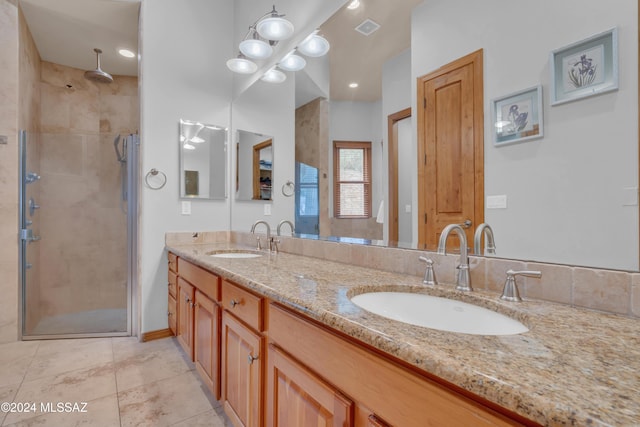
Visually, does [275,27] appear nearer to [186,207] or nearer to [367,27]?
[367,27]

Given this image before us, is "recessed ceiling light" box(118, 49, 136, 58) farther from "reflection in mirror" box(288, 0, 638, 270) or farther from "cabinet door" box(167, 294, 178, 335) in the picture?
"reflection in mirror" box(288, 0, 638, 270)

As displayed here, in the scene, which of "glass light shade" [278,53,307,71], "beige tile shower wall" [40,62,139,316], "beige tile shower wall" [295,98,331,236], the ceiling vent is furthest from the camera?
"beige tile shower wall" [40,62,139,316]

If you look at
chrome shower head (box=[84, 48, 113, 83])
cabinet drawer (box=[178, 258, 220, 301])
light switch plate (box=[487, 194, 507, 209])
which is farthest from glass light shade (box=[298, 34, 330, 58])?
chrome shower head (box=[84, 48, 113, 83])

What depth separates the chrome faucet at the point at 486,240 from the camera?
3.25 ft

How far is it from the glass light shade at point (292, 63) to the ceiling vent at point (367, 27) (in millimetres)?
531

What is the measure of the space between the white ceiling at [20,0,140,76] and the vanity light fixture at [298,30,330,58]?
5.19 ft

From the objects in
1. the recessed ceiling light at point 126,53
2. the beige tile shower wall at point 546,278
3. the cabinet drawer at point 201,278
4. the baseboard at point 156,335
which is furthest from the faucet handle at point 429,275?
the recessed ceiling light at point 126,53

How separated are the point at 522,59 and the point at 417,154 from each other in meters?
0.43

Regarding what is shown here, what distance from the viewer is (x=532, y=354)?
520 millimetres

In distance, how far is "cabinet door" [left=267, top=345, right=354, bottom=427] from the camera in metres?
0.72

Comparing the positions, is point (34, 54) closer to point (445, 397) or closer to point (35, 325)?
point (35, 325)

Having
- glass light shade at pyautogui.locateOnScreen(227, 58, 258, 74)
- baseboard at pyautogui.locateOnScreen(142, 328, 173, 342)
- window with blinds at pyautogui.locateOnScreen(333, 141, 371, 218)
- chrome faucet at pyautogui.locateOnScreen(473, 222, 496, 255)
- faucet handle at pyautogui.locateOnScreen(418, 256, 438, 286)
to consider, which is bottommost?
baseboard at pyautogui.locateOnScreen(142, 328, 173, 342)

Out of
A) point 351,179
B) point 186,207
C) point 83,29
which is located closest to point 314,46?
point 351,179

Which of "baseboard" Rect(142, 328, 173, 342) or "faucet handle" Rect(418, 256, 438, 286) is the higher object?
"faucet handle" Rect(418, 256, 438, 286)
